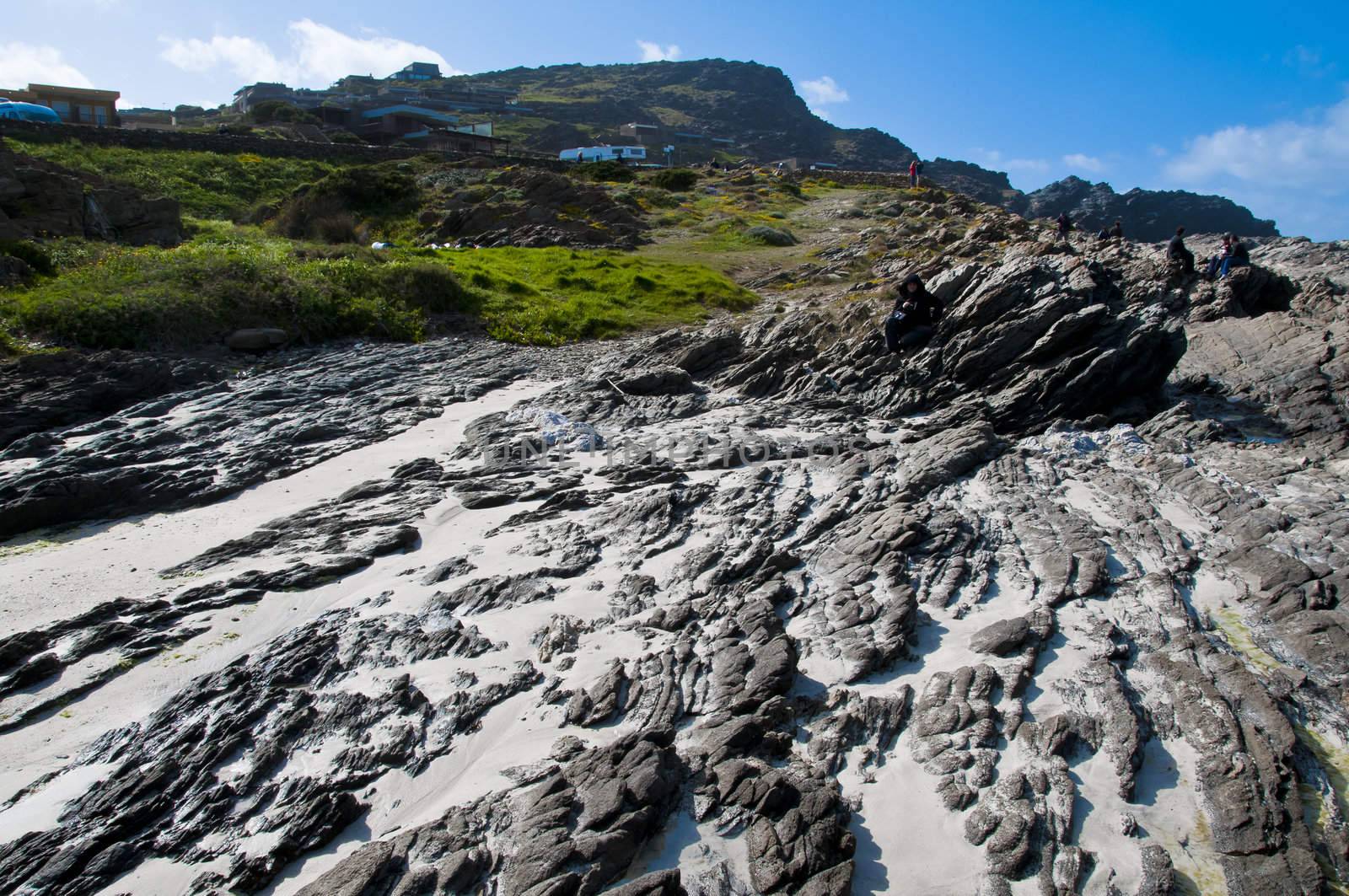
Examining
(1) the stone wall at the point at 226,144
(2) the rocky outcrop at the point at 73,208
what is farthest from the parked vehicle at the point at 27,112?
(2) the rocky outcrop at the point at 73,208

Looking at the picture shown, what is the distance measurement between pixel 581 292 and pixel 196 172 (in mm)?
30483

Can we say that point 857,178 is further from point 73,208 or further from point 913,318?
point 73,208

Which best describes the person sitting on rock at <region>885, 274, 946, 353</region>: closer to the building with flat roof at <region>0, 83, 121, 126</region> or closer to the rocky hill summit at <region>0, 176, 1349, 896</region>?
the rocky hill summit at <region>0, 176, 1349, 896</region>

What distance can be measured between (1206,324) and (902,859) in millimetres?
19006

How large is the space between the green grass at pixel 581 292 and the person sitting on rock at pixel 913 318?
9599mm

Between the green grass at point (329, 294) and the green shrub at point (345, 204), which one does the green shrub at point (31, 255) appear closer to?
the green grass at point (329, 294)

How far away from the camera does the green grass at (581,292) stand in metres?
24.0

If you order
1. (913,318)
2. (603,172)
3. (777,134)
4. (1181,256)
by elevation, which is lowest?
(913,318)

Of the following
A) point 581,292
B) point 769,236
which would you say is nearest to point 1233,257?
point 581,292

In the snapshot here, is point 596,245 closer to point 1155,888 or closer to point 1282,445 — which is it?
point 1282,445

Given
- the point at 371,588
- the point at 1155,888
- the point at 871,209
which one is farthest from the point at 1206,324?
the point at 871,209

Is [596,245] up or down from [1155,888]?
up

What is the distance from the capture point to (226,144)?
50562 millimetres

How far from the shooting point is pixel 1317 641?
7777 mm
